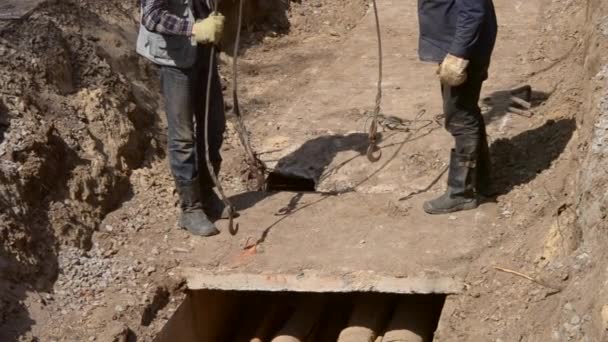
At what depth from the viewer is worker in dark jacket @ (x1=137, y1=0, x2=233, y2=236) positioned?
564cm

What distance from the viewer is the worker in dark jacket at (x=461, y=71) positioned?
558 centimetres

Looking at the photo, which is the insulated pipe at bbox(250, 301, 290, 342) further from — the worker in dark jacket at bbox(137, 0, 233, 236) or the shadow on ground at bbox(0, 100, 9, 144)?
the shadow on ground at bbox(0, 100, 9, 144)

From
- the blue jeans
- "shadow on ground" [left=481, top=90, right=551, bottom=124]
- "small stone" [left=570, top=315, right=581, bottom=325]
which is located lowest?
"shadow on ground" [left=481, top=90, right=551, bottom=124]

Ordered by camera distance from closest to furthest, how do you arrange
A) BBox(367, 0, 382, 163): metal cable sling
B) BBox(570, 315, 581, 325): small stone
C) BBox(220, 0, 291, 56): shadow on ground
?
BBox(570, 315, 581, 325): small stone
BBox(367, 0, 382, 163): metal cable sling
BBox(220, 0, 291, 56): shadow on ground

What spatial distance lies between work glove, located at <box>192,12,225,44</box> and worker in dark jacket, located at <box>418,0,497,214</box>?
126 centimetres

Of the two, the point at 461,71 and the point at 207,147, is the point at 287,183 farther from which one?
the point at 461,71

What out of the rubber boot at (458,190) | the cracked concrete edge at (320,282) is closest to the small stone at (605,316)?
the cracked concrete edge at (320,282)

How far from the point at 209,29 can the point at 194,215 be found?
1397 millimetres

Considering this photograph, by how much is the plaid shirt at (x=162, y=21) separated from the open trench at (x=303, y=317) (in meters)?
1.74

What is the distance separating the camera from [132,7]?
8.88m

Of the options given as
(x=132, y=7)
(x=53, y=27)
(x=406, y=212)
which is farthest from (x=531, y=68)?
(x=53, y=27)

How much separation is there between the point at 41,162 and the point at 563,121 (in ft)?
12.5

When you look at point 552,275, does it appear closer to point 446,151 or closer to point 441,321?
point 441,321

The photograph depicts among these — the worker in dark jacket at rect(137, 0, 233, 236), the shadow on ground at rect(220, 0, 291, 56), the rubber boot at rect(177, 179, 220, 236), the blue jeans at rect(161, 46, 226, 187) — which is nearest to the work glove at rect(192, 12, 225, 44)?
the worker in dark jacket at rect(137, 0, 233, 236)
